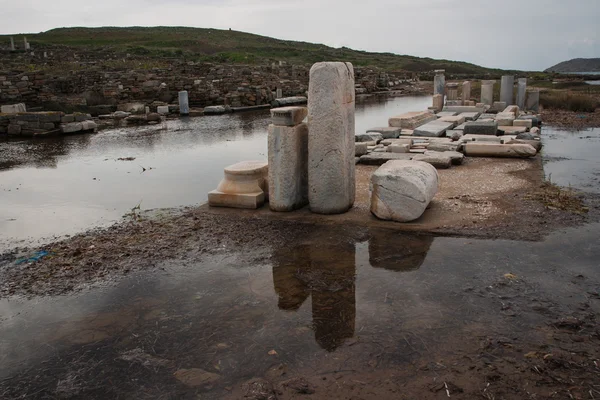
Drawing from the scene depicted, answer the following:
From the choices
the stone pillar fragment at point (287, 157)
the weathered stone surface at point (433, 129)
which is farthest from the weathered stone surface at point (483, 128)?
the stone pillar fragment at point (287, 157)

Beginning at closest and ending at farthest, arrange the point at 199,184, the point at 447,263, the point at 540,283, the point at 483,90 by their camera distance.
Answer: the point at 540,283
the point at 447,263
the point at 199,184
the point at 483,90

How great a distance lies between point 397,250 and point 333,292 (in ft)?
4.09

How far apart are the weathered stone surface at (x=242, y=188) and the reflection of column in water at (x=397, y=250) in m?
1.98

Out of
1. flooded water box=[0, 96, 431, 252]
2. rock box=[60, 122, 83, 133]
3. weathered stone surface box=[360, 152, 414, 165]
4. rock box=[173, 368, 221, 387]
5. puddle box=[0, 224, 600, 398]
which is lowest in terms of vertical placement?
rock box=[173, 368, 221, 387]

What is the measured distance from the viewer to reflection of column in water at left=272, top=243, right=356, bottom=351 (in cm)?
386

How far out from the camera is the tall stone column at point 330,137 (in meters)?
6.23

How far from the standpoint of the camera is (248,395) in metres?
3.08

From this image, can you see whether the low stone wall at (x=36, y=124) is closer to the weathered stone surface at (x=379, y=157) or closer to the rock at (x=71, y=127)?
the rock at (x=71, y=127)

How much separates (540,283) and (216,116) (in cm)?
1782

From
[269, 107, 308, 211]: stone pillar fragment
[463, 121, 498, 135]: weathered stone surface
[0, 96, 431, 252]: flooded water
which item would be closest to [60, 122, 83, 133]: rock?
[0, 96, 431, 252]: flooded water

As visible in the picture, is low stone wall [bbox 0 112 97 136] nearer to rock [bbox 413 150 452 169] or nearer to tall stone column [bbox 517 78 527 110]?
rock [bbox 413 150 452 169]

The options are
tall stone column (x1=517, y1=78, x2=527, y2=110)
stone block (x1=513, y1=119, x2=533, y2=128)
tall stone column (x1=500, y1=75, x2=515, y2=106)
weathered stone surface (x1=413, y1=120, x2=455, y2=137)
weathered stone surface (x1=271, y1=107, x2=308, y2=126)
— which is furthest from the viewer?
tall stone column (x1=500, y1=75, x2=515, y2=106)

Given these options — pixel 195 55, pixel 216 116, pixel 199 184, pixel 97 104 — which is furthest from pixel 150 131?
pixel 195 55

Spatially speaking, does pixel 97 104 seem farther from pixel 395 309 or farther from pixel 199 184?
pixel 395 309
